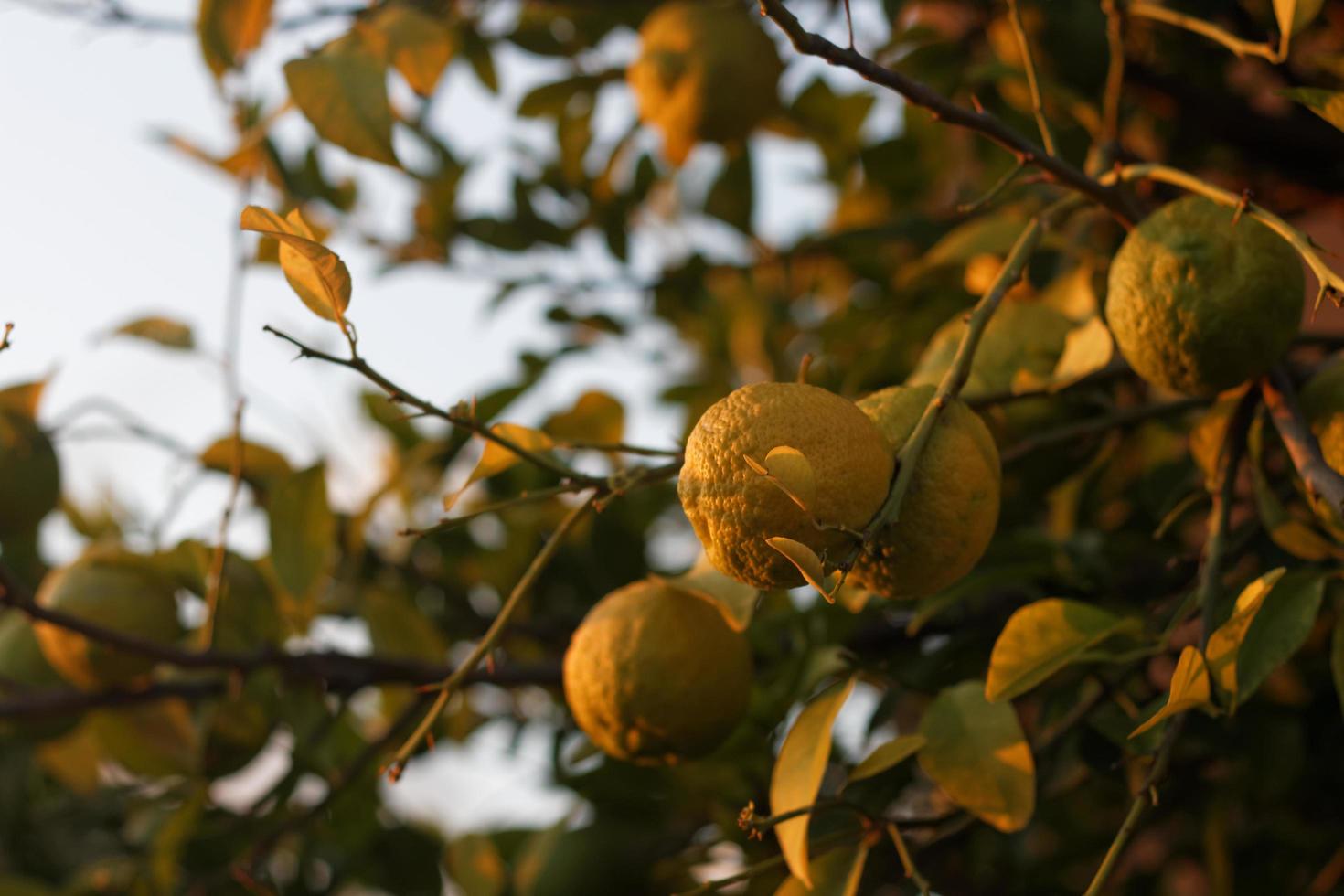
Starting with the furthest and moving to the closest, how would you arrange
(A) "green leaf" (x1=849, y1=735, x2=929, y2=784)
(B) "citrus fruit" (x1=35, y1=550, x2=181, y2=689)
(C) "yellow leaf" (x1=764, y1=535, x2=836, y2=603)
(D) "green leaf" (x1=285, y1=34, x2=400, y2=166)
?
(B) "citrus fruit" (x1=35, y1=550, x2=181, y2=689), (D) "green leaf" (x1=285, y1=34, x2=400, y2=166), (A) "green leaf" (x1=849, y1=735, x2=929, y2=784), (C) "yellow leaf" (x1=764, y1=535, x2=836, y2=603)

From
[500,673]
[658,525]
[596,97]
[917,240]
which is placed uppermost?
[596,97]

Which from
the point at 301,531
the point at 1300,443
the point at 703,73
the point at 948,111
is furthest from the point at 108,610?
the point at 1300,443

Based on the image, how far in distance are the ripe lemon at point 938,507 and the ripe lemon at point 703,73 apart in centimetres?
72

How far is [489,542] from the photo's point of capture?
163 centimetres

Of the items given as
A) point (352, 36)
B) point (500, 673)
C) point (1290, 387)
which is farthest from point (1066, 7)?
point (500, 673)

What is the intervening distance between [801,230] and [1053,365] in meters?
1.15

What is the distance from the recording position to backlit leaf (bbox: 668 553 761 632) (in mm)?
708

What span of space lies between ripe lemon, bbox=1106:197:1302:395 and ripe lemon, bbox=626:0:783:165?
25.1 inches

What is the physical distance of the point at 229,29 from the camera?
1042 millimetres

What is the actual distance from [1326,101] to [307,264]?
55 cm

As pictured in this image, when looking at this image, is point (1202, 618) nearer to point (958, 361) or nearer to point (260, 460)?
point (958, 361)

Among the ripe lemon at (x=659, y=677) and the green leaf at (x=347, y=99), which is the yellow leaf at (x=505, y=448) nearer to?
the ripe lemon at (x=659, y=677)

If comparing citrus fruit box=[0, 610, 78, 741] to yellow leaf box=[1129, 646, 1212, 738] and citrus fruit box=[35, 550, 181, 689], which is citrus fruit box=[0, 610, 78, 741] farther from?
yellow leaf box=[1129, 646, 1212, 738]

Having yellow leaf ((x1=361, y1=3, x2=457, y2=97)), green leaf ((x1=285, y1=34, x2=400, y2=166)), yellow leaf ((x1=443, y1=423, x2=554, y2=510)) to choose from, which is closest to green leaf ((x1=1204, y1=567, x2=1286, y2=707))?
yellow leaf ((x1=443, y1=423, x2=554, y2=510))
